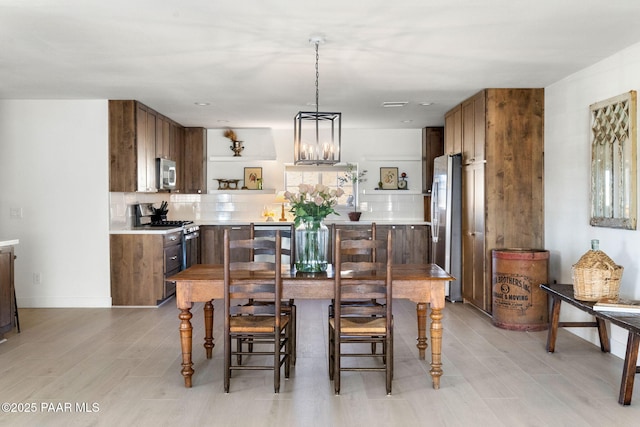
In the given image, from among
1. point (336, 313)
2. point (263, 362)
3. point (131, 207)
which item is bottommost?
point (263, 362)

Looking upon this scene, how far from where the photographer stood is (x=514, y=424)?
9.64 feet

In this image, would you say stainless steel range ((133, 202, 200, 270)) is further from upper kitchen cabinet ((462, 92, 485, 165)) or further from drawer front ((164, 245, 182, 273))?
upper kitchen cabinet ((462, 92, 485, 165))

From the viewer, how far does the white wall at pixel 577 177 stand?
4.18 m

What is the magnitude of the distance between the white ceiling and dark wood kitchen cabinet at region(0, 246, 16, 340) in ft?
5.50

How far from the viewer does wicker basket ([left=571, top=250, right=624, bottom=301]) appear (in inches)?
152

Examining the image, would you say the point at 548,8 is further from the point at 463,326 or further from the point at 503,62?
the point at 463,326

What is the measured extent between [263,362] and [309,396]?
836 millimetres

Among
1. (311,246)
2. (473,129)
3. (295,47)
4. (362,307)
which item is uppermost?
(295,47)

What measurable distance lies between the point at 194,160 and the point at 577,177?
5.86 m

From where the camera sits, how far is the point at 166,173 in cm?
737

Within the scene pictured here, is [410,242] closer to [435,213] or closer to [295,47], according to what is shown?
[435,213]

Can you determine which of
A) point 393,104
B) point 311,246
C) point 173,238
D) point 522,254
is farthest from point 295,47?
point 173,238

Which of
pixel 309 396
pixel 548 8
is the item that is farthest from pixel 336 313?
pixel 548 8

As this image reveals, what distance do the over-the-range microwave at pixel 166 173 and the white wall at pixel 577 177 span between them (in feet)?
15.5
